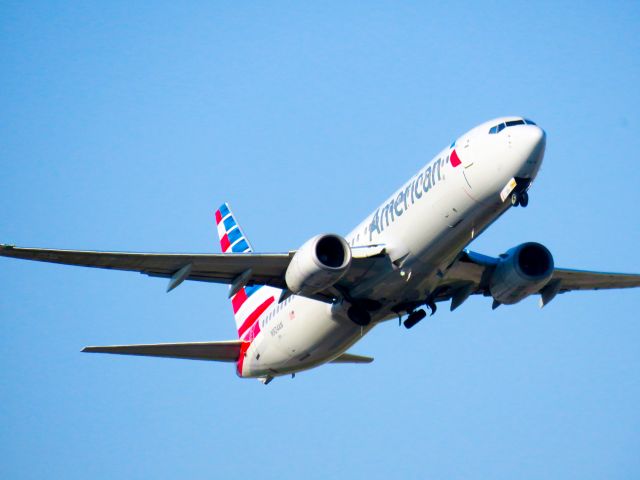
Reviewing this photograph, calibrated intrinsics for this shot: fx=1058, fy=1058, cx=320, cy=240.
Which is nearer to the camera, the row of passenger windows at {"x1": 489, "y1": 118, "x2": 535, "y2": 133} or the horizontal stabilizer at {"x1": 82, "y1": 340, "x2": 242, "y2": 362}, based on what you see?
the row of passenger windows at {"x1": 489, "y1": 118, "x2": 535, "y2": 133}

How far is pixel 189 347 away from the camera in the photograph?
39.4 metres

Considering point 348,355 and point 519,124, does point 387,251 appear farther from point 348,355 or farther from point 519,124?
point 348,355

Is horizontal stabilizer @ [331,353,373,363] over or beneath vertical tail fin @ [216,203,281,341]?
beneath

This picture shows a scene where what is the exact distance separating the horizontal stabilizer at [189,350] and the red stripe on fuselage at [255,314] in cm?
152

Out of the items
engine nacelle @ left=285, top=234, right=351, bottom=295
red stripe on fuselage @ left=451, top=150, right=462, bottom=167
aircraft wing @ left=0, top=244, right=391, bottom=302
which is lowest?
engine nacelle @ left=285, top=234, right=351, bottom=295

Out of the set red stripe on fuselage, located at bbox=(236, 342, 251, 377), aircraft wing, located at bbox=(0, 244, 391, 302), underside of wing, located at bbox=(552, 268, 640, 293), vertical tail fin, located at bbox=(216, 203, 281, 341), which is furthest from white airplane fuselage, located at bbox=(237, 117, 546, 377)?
underside of wing, located at bbox=(552, 268, 640, 293)

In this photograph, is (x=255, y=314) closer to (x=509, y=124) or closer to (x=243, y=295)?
(x=243, y=295)

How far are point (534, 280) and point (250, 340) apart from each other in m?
11.1

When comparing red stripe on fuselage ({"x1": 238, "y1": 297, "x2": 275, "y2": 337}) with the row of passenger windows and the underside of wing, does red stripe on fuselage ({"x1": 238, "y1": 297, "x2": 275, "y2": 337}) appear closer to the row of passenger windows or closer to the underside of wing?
the underside of wing

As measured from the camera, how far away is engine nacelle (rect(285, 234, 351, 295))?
32.0 metres

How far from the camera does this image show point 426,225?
3212 centimetres

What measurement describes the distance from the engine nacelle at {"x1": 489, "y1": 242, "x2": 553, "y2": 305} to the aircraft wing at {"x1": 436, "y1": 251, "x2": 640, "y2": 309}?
669 millimetres

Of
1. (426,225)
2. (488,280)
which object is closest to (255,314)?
(488,280)

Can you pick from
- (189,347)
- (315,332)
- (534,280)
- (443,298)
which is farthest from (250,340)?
(534,280)
